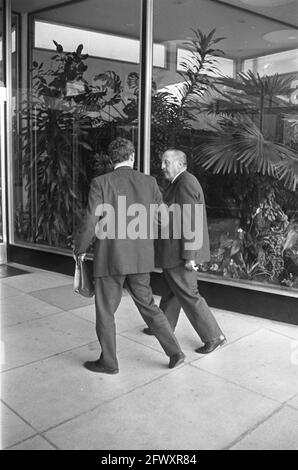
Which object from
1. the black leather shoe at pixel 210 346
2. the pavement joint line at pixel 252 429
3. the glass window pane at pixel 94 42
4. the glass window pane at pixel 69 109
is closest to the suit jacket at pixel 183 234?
the black leather shoe at pixel 210 346

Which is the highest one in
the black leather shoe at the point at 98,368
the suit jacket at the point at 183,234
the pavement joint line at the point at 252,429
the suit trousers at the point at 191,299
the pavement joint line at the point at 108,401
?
the suit jacket at the point at 183,234

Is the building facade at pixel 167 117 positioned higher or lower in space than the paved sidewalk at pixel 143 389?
higher

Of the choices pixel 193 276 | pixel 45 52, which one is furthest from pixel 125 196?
pixel 45 52

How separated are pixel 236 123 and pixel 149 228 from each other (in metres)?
2.17

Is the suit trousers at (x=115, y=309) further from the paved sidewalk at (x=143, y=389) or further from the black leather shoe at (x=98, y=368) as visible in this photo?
the paved sidewalk at (x=143, y=389)

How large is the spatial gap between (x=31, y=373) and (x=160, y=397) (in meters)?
0.99

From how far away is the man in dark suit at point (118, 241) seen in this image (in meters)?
3.40

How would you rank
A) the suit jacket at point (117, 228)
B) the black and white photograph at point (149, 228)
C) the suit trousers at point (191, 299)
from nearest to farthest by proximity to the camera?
the black and white photograph at point (149, 228), the suit jacket at point (117, 228), the suit trousers at point (191, 299)

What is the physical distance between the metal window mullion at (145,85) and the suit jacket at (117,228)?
2.25 m

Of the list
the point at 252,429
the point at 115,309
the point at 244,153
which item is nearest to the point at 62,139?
the point at 244,153

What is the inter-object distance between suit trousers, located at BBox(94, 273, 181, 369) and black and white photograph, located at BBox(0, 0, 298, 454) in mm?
13

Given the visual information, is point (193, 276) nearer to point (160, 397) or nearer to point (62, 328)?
point (160, 397)

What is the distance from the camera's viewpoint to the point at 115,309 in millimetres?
3523

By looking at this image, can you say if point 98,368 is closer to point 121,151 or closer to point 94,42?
point 121,151
